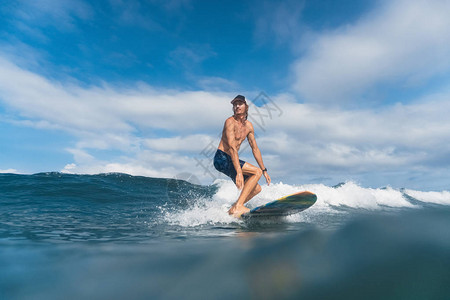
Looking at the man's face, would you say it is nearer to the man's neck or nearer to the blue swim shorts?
the man's neck

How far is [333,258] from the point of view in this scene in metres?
2.34

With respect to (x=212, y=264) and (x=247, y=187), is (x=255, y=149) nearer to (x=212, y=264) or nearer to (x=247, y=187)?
(x=247, y=187)

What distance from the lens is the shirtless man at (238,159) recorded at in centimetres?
545

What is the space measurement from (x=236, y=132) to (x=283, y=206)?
73.6 inches

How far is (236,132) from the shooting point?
5758 mm

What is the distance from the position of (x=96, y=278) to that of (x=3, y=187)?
10332 millimetres

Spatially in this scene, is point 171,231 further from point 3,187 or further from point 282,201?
point 3,187

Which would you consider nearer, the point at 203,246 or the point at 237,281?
the point at 237,281

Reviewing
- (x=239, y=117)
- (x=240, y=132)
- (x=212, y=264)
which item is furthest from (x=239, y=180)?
(x=212, y=264)

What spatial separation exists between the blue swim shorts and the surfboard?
40.4 inches

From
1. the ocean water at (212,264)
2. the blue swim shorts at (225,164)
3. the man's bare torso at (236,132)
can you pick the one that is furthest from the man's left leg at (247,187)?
the ocean water at (212,264)

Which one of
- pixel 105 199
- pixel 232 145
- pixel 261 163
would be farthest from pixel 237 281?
pixel 105 199

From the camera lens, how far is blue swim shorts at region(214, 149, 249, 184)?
230 inches

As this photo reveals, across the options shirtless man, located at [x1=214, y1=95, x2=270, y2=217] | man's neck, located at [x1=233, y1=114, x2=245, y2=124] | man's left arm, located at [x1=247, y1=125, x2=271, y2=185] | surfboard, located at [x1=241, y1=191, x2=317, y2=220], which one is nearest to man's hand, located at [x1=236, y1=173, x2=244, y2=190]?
shirtless man, located at [x1=214, y1=95, x2=270, y2=217]
